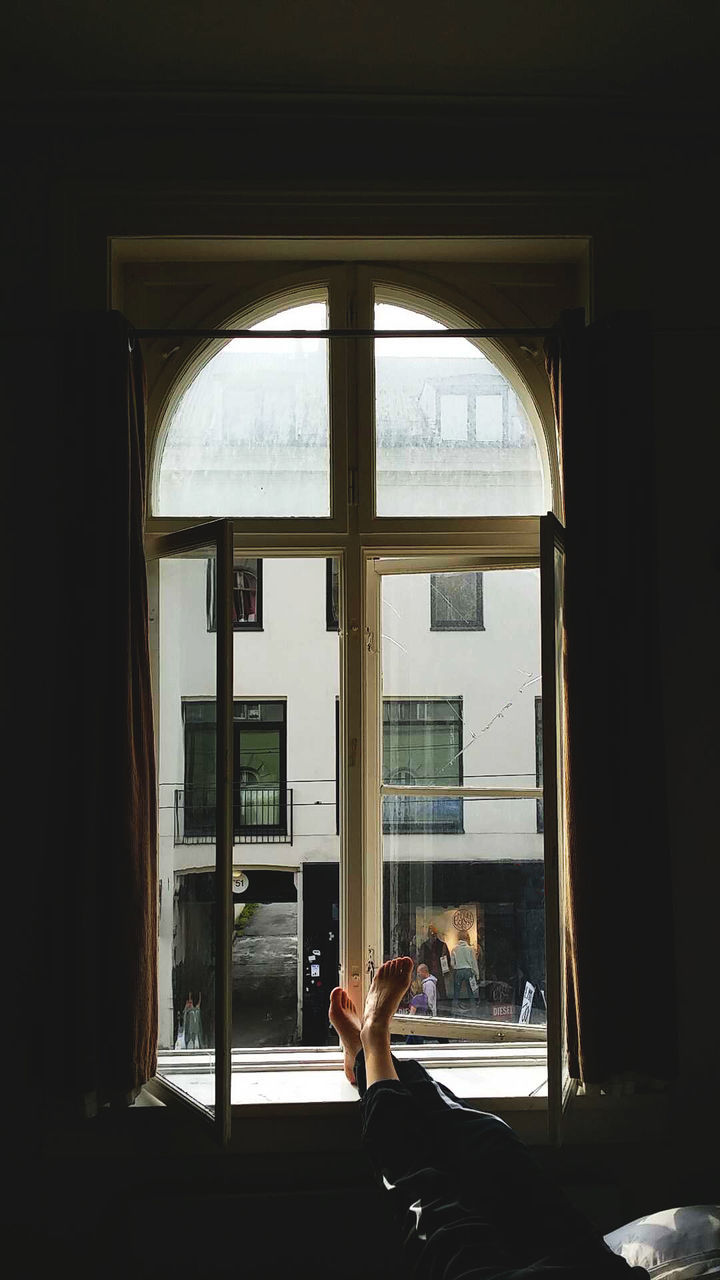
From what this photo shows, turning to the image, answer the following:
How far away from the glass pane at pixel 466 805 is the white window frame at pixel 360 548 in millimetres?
41

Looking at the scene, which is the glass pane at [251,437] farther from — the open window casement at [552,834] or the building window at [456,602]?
the open window casement at [552,834]

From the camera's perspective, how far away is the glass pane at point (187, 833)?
234cm

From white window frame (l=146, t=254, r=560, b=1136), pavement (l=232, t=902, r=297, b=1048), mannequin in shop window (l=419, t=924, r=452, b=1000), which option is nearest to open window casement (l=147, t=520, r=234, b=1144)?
white window frame (l=146, t=254, r=560, b=1136)

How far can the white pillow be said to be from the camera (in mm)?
1634

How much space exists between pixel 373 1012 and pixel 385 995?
0.05 m

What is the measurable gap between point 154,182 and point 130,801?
1579 millimetres

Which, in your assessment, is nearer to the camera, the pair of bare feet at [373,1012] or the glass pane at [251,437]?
the pair of bare feet at [373,1012]

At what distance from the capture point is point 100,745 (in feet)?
7.50

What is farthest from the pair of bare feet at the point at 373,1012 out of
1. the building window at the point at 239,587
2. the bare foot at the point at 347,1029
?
the building window at the point at 239,587

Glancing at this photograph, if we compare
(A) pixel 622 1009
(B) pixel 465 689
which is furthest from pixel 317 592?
(A) pixel 622 1009

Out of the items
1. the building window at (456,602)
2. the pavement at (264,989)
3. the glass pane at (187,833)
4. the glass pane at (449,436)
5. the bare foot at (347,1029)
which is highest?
the glass pane at (449,436)

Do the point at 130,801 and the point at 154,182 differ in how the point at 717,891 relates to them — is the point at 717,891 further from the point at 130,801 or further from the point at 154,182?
the point at 154,182

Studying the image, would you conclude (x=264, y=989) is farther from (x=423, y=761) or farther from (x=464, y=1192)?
(x=464, y=1192)

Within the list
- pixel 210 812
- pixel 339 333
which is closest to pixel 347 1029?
pixel 210 812
